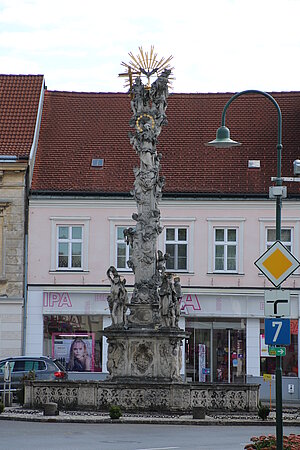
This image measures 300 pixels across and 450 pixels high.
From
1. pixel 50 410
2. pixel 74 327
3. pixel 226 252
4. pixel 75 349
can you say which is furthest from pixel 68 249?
pixel 50 410

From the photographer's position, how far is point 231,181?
1833 inches

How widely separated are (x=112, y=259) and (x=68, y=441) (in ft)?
77.3

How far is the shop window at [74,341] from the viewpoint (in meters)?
45.6

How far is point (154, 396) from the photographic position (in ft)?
99.0

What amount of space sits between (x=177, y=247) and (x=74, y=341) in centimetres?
528

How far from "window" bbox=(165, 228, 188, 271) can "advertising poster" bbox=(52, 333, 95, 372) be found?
13.5 ft

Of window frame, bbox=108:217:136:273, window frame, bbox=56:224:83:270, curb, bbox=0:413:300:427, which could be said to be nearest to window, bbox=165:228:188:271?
window frame, bbox=108:217:136:273

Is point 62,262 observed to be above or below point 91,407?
above

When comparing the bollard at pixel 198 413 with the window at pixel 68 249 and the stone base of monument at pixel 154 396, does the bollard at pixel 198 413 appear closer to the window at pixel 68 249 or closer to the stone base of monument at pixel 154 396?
the stone base of monument at pixel 154 396

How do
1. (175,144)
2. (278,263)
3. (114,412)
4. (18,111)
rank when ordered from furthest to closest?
(175,144)
(18,111)
(114,412)
(278,263)

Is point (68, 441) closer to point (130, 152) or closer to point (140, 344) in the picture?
point (140, 344)

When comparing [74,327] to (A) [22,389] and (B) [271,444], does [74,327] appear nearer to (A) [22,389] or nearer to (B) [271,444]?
(A) [22,389]

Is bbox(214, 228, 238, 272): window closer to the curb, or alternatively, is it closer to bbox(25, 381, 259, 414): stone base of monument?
bbox(25, 381, 259, 414): stone base of monument

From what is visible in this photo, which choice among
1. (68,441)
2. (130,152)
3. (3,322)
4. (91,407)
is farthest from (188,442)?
(130,152)
